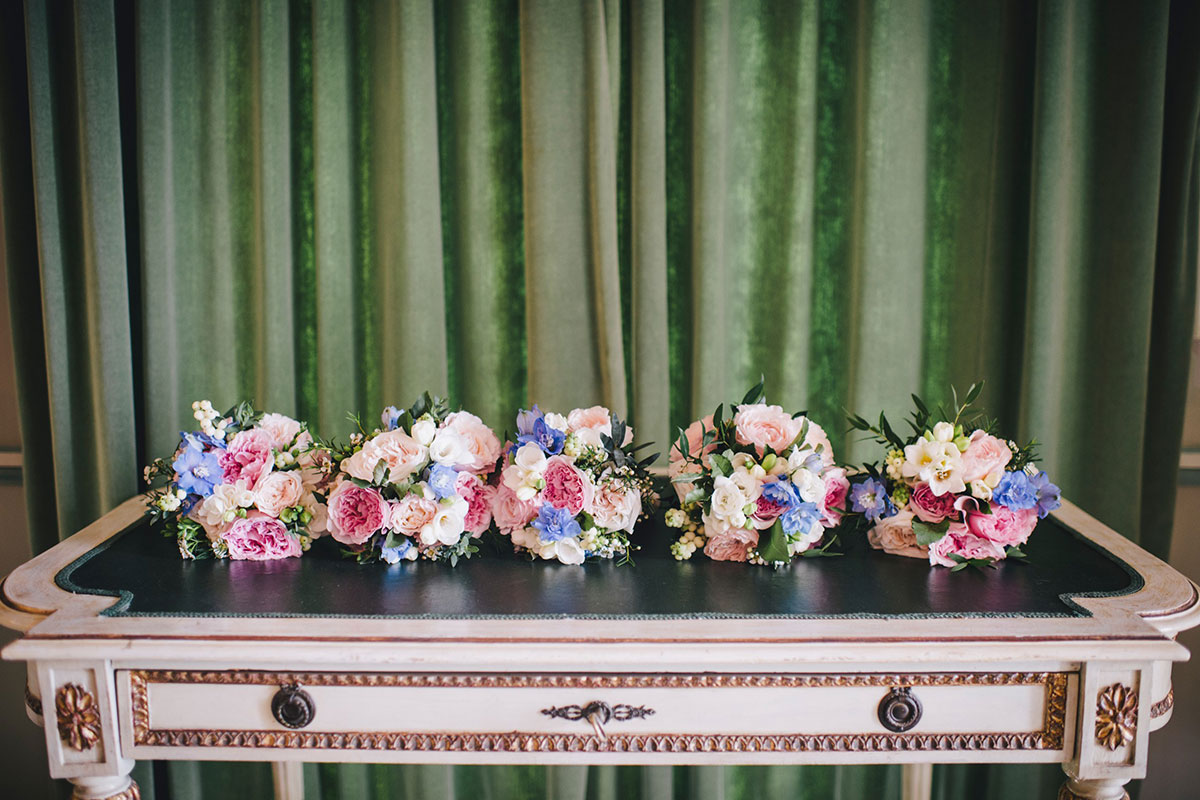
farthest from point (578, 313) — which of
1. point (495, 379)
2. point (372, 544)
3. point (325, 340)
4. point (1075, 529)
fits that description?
point (1075, 529)

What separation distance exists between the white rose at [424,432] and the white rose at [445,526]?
0.10 m

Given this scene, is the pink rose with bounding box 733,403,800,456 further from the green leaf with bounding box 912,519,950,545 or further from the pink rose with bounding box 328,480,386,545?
the pink rose with bounding box 328,480,386,545

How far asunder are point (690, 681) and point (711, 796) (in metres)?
1.01

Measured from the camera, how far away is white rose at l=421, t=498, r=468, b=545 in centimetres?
132

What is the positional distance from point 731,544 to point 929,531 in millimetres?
289

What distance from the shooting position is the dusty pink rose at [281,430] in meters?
1.47

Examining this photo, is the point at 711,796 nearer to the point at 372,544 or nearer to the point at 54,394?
the point at 372,544

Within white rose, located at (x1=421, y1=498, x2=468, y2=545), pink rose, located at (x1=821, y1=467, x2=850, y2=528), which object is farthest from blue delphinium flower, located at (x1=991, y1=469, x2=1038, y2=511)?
white rose, located at (x1=421, y1=498, x2=468, y2=545)

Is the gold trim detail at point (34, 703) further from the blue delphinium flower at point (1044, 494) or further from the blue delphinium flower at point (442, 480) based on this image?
the blue delphinium flower at point (1044, 494)

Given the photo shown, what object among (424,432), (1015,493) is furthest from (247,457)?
(1015,493)

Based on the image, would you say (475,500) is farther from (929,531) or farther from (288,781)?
(288,781)

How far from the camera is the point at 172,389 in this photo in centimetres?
191

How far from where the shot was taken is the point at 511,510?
1378mm

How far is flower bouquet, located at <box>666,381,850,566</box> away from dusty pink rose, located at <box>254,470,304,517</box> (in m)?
0.58
